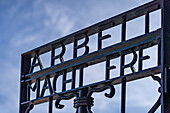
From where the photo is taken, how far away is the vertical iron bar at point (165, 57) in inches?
167

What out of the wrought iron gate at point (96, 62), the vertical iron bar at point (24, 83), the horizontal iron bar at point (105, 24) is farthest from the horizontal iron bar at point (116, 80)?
the horizontal iron bar at point (105, 24)

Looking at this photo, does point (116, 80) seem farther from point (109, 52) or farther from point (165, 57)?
point (165, 57)

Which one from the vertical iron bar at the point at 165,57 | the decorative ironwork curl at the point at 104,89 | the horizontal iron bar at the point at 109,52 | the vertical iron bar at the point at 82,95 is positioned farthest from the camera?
the vertical iron bar at the point at 82,95

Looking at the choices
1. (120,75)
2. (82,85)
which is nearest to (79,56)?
(82,85)

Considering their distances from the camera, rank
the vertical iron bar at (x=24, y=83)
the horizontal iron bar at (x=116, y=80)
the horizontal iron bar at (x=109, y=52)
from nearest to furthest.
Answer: the horizontal iron bar at (x=116, y=80) < the horizontal iron bar at (x=109, y=52) < the vertical iron bar at (x=24, y=83)

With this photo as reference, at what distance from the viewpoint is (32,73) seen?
5734mm

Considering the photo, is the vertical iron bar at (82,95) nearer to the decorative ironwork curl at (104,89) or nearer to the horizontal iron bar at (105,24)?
the decorative ironwork curl at (104,89)

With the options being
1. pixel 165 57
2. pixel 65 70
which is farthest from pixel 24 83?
pixel 165 57

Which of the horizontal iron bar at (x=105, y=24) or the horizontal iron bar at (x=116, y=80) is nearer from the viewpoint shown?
the horizontal iron bar at (x=116, y=80)

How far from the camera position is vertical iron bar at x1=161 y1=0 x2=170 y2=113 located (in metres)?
4.25

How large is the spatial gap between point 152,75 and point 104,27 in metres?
0.76

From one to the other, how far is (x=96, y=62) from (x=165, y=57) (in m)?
0.88

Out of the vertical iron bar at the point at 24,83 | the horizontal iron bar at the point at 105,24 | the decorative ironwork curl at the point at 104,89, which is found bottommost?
the decorative ironwork curl at the point at 104,89

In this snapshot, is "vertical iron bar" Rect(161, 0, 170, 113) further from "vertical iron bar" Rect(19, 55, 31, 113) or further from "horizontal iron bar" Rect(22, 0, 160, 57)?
"vertical iron bar" Rect(19, 55, 31, 113)
